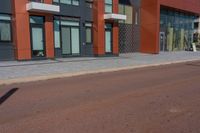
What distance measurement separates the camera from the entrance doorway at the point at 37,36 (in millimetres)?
16703


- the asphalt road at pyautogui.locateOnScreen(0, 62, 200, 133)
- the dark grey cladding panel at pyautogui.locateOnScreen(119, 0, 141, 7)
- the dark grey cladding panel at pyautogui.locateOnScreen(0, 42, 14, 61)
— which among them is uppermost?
the dark grey cladding panel at pyautogui.locateOnScreen(119, 0, 141, 7)

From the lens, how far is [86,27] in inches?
822

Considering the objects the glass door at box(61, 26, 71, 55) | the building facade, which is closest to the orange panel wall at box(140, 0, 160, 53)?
the building facade

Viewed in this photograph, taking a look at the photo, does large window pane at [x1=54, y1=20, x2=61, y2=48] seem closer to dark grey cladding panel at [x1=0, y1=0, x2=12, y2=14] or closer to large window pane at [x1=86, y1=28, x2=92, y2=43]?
large window pane at [x1=86, y1=28, x2=92, y2=43]

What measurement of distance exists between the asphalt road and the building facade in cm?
832

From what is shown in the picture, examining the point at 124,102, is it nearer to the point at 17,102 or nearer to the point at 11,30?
the point at 17,102

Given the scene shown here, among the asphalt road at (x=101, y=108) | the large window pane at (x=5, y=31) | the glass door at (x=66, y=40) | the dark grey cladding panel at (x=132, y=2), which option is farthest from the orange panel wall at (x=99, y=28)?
the asphalt road at (x=101, y=108)

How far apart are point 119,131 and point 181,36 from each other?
32745 mm

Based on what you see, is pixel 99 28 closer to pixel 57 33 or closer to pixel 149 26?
pixel 57 33

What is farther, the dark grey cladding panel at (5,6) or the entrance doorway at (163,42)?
the entrance doorway at (163,42)

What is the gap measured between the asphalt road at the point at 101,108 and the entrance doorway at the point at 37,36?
8.51 m

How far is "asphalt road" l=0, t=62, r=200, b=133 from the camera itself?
4570mm

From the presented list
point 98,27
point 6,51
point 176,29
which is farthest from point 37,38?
point 176,29

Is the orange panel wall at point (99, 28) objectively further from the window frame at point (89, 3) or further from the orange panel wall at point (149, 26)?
the orange panel wall at point (149, 26)
